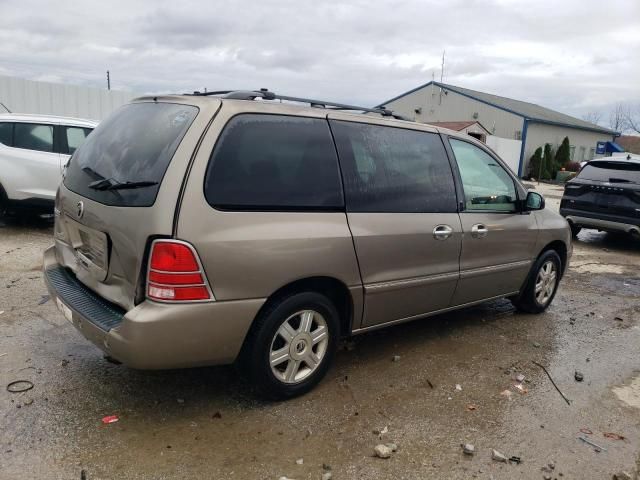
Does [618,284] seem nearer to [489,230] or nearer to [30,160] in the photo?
[489,230]

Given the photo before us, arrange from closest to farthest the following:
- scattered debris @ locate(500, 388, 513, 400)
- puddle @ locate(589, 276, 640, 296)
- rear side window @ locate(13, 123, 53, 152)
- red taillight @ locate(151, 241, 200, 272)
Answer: red taillight @ locate(151, 241, 200, 272)
scattered debris @ locate(500, 388, 513, 400)
puddle @ locate(589, 276, 640, 296)
rear side window @ locate(13, 123, 53, 152)

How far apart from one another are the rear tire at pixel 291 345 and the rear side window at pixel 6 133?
6.35 metres

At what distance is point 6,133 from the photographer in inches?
299

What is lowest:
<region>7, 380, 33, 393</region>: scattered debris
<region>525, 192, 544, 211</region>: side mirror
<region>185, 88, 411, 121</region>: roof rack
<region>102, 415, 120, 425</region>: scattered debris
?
<region>102, 415, 120, 425</region>: scattered debris

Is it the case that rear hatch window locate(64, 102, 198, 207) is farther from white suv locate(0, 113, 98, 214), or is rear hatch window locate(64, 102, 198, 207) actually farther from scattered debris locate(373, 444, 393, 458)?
white suv locate(0, 113, 98, 214)

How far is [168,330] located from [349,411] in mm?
1276

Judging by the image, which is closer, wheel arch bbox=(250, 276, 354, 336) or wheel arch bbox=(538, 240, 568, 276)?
wheel arch bbox=(250, 276, 354, 336)

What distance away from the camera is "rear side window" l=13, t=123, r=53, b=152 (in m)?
7.65

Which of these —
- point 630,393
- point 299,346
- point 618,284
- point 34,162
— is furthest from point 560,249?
point 34,162

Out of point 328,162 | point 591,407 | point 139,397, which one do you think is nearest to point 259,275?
point 328,162

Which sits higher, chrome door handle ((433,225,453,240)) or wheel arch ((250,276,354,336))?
chrome door handle ((433,225,453,240))

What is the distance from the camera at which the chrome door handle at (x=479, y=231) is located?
4.22 meters

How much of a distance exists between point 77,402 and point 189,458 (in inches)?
36.4

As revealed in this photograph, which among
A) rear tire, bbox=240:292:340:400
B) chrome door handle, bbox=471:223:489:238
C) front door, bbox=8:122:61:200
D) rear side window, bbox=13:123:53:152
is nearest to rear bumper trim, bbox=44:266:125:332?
rear tire, bbox=240:292:340:400
